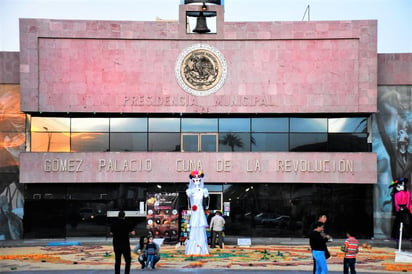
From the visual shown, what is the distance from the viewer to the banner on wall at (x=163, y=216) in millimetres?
37375

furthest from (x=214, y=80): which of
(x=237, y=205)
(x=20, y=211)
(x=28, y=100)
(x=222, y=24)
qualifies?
(x=20, y=211)

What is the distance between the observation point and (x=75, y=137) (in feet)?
140

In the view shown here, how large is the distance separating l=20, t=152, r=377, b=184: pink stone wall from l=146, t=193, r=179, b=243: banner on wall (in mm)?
4306

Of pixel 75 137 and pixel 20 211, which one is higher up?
pixel 75 137

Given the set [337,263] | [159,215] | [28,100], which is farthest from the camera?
[28,100]

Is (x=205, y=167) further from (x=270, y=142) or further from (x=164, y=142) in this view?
(x=270, y=142)

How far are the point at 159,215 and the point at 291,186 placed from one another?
902 centimetres

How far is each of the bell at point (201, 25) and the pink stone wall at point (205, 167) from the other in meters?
7.17

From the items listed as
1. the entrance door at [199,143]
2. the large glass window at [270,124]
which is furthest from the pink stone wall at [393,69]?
the entrance door at [199,143]

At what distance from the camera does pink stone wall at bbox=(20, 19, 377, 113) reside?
41.8 meters

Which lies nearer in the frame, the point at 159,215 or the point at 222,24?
the point at 159,215

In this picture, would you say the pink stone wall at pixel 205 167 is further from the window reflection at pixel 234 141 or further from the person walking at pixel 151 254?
the person walking at pixel 151 254

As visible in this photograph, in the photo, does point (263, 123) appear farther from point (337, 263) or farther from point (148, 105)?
point (337, 263)

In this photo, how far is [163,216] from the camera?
123ft
